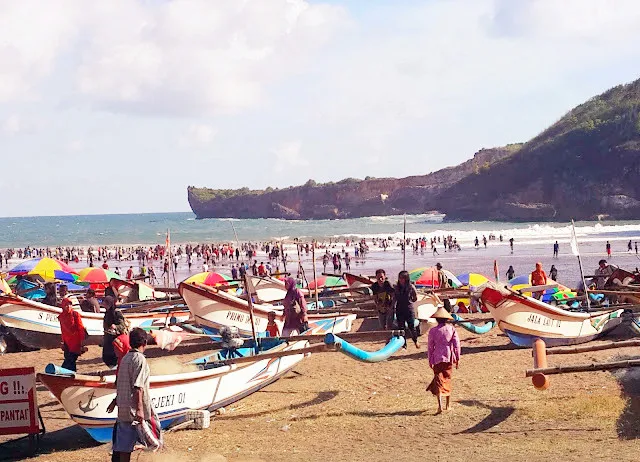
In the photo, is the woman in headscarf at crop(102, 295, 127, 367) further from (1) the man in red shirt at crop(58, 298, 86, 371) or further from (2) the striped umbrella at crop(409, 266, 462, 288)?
(2) the striped umbrella at crop(409, 266, 462, 288)

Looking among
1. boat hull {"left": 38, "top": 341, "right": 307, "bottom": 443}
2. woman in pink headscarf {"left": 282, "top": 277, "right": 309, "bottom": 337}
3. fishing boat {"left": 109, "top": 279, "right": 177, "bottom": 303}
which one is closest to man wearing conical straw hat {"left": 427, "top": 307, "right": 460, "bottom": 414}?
boat hull {"left": 38, "top": 341, "right": 307, "bottom": 443}

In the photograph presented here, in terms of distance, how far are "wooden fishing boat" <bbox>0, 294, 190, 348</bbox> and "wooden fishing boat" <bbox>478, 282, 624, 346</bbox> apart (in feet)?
25.2

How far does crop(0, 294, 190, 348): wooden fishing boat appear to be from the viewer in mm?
17078

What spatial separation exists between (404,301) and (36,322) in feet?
27.3

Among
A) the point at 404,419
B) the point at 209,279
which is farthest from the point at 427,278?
the point at 404,419

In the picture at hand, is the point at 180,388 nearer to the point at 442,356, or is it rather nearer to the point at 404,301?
the point at 442,356

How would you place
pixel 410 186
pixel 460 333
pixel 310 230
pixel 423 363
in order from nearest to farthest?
pixel 423 363
pixel 460 333
pixel 310 230
pixel 410 186

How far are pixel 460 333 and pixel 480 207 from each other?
363 feet

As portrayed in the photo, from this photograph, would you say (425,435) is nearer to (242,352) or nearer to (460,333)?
(242,352)

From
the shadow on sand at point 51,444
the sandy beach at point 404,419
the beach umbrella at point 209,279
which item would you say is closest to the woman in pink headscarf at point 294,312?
the sandy beach at point 404,419

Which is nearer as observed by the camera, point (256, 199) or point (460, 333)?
point (460, 333)

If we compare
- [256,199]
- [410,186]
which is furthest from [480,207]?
[256,199]

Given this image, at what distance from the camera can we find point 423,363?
14414 mm

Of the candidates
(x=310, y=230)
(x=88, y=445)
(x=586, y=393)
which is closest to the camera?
(x=88, y=445)
